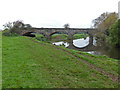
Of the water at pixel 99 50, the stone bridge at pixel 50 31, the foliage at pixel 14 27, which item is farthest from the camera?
the stone bridge at pixel 50 31

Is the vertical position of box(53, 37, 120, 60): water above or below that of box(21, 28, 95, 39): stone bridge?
below

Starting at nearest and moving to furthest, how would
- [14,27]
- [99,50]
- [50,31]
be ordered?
[99,50] < [14,27] < [50,31]

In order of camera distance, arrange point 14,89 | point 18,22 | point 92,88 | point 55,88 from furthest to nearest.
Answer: point 18,22
point 92,88
point 55,88
point 14,89

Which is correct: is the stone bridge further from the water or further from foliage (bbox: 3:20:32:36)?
the water

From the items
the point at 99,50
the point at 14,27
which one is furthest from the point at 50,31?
the point at 99,50

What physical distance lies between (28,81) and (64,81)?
258cm

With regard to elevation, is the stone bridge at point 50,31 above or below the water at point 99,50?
above

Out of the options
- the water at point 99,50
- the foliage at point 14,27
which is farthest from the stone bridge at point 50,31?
the water at point 99,50

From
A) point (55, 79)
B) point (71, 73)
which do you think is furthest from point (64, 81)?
point (71, 73)

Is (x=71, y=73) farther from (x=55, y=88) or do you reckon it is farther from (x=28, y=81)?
(x=28, y=81)

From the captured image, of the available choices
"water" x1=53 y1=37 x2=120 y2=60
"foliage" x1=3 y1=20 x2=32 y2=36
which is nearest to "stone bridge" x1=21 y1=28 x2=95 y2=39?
"foliage" x1=3 y1=20 x2=32 y2=36

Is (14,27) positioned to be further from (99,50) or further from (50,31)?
(99,50)

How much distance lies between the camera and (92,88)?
24.5 feet

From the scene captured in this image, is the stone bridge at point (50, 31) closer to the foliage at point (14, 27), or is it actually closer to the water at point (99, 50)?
the foliage at point (14, 27)
